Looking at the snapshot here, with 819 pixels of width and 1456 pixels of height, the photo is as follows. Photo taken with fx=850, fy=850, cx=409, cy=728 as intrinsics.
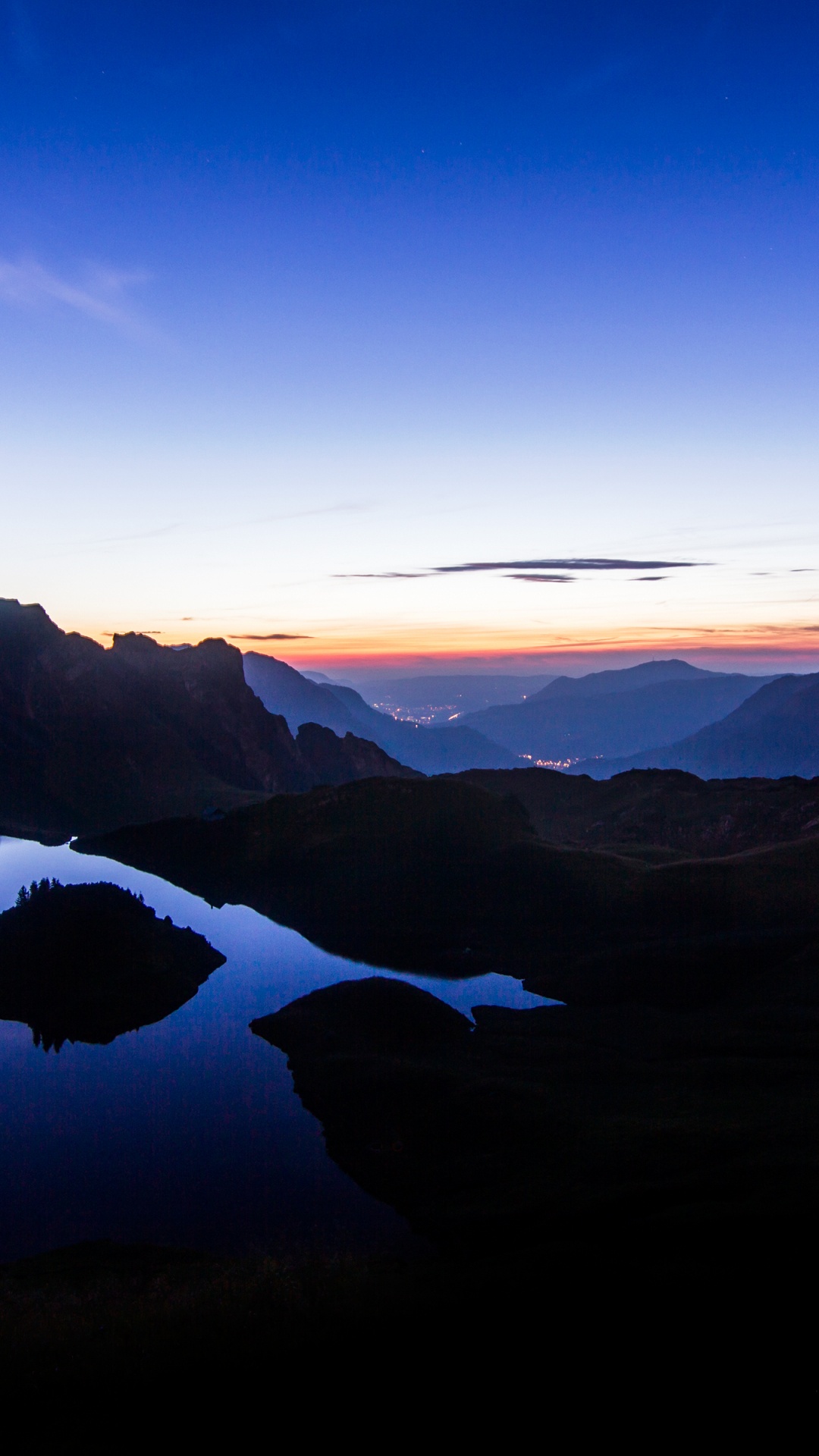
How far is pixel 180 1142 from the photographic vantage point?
66562mm

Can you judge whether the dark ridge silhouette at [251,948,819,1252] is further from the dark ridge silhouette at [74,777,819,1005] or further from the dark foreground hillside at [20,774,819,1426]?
the dark ridge silhouette at [74,777,819,1005]

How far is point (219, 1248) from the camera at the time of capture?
51625mm

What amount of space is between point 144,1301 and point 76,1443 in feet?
38.7

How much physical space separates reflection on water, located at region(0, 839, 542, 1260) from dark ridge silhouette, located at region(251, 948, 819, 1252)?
3.37 meters

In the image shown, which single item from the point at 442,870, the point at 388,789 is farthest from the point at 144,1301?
the point at 388,789

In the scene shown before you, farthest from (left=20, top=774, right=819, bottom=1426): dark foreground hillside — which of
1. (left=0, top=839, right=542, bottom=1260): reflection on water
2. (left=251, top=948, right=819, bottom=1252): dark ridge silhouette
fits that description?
(left=0, top=839, right=542, bottom=1260): reflection on water

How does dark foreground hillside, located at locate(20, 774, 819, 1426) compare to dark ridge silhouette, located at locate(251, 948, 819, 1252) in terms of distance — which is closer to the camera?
dark foreground hillside, located at locate(20, 774, 819, 1426)

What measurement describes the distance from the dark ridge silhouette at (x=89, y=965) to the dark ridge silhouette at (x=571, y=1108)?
16.8 meters

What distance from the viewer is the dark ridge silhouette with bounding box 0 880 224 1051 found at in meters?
94.9

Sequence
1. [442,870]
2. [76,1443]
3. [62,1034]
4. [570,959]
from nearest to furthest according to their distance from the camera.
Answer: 1. [76,1443]
2. [62,1034]
3. [570,959]
4. [442,870]

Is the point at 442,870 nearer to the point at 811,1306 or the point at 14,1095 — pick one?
the point at 14,1095

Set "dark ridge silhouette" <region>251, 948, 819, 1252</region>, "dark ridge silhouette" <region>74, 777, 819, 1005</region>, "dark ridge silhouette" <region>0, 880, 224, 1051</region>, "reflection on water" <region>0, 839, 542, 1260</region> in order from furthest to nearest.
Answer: "dark ridge silhouette" <region>74, 777, 819, 1005</region>
"dark ridge silhouette" <region>0, 880, 224, 1051</region>
"reflection on water" <region>0, 839, 542, 1260</region>
"dark ridge silhouette" <region>251, 948, 819, 1252</region>

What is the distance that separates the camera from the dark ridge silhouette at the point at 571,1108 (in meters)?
48.5

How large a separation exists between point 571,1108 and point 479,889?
75.7 meters
